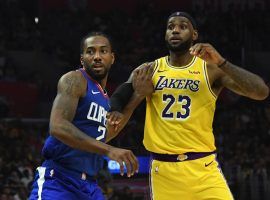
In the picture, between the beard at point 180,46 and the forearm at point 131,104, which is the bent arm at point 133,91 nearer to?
the forearm at point 131,104

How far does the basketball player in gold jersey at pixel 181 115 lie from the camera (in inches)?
198

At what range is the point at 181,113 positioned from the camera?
5137mm

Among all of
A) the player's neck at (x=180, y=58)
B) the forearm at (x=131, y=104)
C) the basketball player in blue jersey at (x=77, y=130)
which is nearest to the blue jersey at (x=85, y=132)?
the basketball player in blue jersey at (x=77, y=130)

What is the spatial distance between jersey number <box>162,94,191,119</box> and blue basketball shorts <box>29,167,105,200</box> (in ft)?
3.29

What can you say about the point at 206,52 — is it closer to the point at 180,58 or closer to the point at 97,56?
the point at 180,58

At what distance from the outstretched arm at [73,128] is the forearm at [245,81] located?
119 centimetres

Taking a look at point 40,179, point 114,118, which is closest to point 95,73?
point 114,118

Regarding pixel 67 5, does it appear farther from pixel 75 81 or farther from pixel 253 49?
pixel 75 81

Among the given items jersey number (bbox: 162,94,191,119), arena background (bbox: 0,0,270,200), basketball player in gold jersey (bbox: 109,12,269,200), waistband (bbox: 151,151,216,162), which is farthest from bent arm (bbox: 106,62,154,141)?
arena background (bbox: 0,0,270,200)

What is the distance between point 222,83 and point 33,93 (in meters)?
11.2

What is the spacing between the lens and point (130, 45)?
1867 cm

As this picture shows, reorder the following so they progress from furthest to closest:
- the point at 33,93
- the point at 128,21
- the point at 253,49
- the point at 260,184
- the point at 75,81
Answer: the point at 128,21
the point at 253,49
the point at 33,93
the point at 260,184
the point at 75,81

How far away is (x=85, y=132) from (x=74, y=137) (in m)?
0.42

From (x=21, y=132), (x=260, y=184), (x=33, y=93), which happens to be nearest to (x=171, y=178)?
(x=260, y=184)
